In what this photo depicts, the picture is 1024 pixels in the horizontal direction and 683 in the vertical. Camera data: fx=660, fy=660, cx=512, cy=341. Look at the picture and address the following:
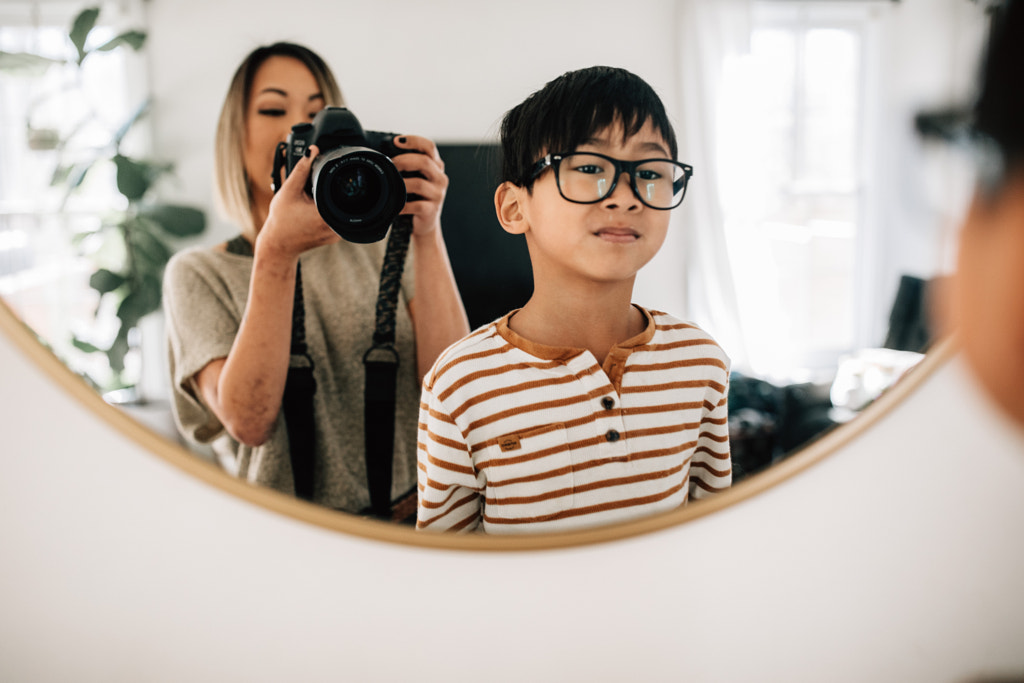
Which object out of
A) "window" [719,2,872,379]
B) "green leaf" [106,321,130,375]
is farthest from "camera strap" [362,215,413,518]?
"window" [719,2,872,379]

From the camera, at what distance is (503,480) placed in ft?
2.14

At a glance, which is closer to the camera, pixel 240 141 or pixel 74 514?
pixel 240 141

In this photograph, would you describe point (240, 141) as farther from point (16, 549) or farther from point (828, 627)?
point (828, 627)

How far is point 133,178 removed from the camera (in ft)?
1.90

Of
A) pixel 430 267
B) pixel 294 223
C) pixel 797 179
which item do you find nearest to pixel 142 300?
pixel 294 223

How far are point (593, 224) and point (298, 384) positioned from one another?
0.32 metres

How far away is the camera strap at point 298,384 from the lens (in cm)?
61

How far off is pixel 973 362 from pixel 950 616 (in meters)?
0.40

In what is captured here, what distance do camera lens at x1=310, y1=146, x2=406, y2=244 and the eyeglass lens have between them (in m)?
0.15

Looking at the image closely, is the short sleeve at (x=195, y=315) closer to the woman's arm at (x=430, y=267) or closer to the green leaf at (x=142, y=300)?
the green leaf at (x=142, y=300)

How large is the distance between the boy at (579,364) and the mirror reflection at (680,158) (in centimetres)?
2

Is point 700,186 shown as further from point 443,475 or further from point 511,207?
point 443,475

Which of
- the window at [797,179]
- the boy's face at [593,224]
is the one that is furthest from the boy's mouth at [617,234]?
the window at [797,179]

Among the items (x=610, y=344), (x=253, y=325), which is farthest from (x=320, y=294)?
(x=610, y=344)
